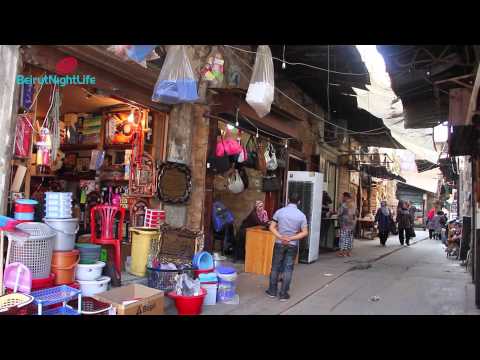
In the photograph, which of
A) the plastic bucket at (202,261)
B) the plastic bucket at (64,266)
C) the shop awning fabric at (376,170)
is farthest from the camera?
the shop awning fabric at (376,170)

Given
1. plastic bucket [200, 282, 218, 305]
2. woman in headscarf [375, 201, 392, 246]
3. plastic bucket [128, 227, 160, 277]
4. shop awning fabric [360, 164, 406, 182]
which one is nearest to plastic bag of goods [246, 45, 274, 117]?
plastic bucket [128, 227, 160, 277]

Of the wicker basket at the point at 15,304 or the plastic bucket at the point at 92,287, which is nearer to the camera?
the wicker basket at the point at 15,304

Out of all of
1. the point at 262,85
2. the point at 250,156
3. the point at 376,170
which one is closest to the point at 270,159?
the point at 250,156

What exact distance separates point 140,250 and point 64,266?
1613 mm

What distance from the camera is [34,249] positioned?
461 centimetres

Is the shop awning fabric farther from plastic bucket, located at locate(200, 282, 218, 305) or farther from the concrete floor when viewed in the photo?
plastic bucket, located at locate(200, 282, 218, 305)

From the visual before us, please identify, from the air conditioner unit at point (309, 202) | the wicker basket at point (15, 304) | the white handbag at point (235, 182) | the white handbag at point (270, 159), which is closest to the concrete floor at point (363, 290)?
the air conditioner unit at point (309, 202)

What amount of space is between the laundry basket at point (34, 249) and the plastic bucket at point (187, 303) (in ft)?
5.46

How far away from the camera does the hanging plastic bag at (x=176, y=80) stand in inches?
247

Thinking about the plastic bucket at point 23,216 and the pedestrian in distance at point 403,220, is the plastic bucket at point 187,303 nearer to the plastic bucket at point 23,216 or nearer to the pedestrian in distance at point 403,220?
the plastic bucket at point 23,216

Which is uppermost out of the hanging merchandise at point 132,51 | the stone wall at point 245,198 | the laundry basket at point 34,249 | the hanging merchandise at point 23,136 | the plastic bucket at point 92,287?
the hanging merchandise at point 132,51

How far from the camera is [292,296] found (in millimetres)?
7086

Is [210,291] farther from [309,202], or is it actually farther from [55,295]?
[309,202]
